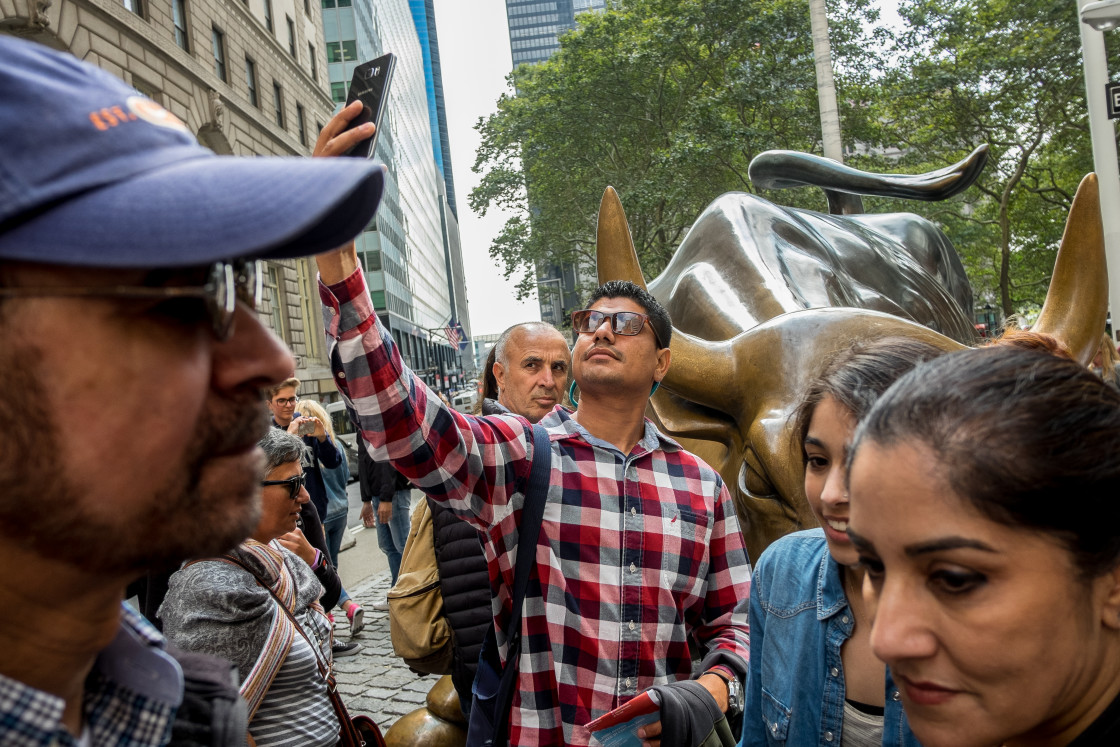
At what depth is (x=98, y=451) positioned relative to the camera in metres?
0.98

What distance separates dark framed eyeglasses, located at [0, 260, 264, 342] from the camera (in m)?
0.95

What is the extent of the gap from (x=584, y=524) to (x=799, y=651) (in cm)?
69

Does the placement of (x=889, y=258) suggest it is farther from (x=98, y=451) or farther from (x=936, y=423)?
(x=98, y=451)

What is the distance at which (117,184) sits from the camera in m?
0.96

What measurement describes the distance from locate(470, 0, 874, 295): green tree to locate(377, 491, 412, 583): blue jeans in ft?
47.9

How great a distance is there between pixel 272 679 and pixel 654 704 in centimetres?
121

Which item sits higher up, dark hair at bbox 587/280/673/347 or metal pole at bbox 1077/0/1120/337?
metal pole at bbox 1077/0/1120/337

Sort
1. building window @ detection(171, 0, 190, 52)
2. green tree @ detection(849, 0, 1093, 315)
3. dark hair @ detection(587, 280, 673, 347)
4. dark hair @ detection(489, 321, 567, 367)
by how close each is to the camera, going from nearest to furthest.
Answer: dark hair @ detection(587, 280, 673, 347) → dark hair @ detection(489, 321, 567, 367) → green tree @ detection(849, 0, 1093, 315) → building window @ detection(171, 0, 190, 52)

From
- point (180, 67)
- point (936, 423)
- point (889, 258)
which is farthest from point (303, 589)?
point (180, 67)

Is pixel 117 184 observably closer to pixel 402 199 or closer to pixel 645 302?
pixel 645 302

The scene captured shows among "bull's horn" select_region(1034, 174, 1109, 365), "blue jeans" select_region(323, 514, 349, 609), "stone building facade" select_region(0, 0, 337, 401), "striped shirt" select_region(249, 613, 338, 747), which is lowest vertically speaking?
"blue jeans" select_region(323, 514, 349, 609)

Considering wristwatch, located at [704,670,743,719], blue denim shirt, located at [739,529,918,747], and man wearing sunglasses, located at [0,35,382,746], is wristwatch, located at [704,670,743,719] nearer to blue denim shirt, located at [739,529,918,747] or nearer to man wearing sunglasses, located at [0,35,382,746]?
blue denim shirt, located at [739,529,918,747]

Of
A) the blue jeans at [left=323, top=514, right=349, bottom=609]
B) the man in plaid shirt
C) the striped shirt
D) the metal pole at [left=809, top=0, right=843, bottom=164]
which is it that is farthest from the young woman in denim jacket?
the metal pole at [left=809, top=0, right=843, bottom=164]

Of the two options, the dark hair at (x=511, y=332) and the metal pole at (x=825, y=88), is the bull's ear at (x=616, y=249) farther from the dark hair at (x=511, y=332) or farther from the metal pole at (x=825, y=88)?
the metal pole at (x=825, y=88)
